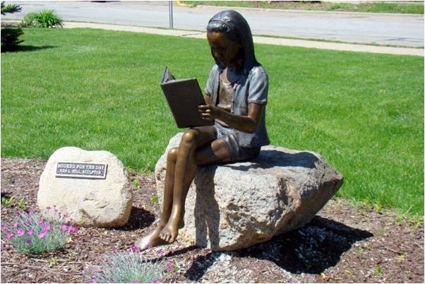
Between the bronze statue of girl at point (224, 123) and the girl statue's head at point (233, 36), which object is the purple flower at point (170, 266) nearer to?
the bronze statue of girl at point (224, 123)

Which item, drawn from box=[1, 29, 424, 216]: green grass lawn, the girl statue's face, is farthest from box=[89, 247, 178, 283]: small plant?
box=[1, 29, 424, 216]: green grass lawn

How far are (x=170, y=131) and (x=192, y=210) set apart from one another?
10.8 feet

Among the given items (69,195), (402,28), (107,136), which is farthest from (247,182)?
(402,28)

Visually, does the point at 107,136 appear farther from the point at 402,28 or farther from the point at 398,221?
the point at 402,28

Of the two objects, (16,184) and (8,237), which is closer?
(8,237)

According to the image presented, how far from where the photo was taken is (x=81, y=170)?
18.5 feet

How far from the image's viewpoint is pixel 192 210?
5219 mm

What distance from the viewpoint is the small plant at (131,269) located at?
450cm

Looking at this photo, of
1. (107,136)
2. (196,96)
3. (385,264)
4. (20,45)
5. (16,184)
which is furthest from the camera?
(20,45)

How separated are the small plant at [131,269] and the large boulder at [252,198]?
0.38 metres

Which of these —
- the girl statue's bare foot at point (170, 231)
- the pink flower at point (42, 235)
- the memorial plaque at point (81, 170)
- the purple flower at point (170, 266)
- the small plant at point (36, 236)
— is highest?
the memorial plaque at point (81, 170)

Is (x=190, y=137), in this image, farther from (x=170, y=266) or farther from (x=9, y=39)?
(x=9, y=39)

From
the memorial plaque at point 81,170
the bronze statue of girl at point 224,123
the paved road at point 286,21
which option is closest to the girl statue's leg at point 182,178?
the bronze statue of girl at point 224,123

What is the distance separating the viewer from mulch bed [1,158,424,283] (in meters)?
4.84
